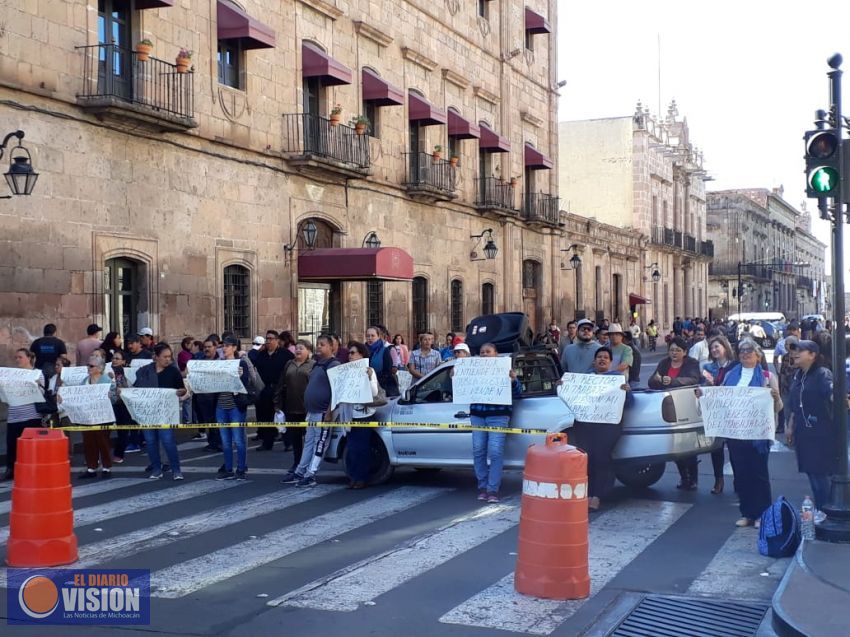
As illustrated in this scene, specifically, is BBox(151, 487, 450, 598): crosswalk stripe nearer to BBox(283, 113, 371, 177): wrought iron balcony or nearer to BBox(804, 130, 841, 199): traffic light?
BBox(804, 130, 841, 199): traffic light

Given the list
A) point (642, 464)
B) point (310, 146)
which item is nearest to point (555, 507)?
point (642, 464)

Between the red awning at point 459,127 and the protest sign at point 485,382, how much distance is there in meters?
19.6

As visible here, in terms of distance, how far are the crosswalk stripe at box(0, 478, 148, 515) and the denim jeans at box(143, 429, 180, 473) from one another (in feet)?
0.79

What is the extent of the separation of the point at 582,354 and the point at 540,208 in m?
22.5

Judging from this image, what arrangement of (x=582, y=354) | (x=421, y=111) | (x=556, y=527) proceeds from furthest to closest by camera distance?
(x=421, y=111) < (x=582, y=354) < (x=556, y=527)

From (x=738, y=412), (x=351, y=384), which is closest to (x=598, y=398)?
(x=738, y=412)

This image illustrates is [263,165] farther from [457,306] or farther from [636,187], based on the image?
[636,187]

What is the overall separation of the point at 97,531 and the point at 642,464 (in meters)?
5.22

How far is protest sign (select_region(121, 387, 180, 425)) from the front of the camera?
37.8ft

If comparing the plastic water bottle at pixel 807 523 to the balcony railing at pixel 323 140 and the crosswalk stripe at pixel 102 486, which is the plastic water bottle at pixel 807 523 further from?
the balcony railing at pixel 323 140

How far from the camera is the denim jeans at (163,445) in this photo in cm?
1152

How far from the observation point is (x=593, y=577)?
7.17 meters

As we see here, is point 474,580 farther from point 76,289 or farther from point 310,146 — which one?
point 310,146

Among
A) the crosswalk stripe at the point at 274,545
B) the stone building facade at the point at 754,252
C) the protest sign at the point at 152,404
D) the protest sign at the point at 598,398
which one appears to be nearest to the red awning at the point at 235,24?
the protest sign at the point at 152,404
